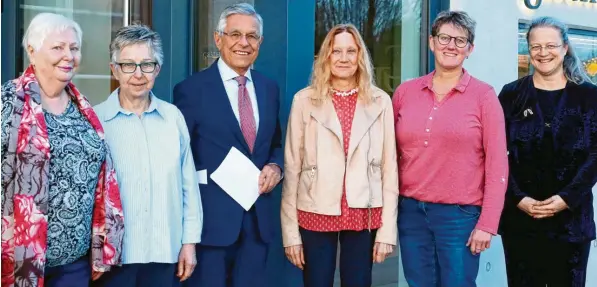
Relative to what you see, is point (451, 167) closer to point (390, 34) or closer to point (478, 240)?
point (478, 240)

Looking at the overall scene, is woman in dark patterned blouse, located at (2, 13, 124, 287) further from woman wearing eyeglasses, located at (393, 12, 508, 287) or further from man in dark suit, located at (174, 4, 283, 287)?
woman wearing eyeglasses, located at (393, 12, 508, 287)

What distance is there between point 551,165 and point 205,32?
2.27m

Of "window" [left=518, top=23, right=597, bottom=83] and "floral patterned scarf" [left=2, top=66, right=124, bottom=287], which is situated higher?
"window" [left=518, top=23, right=597, bottom=83]

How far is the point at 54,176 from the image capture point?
3008 millimetres

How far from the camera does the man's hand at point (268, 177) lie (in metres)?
3.88

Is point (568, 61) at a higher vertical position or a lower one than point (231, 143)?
higher

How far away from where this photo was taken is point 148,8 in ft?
15.4

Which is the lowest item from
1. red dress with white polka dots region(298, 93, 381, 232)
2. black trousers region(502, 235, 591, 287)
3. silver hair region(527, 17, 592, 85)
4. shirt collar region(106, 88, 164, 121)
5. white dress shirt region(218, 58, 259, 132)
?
black trousers region(502, 235, 591, 287)

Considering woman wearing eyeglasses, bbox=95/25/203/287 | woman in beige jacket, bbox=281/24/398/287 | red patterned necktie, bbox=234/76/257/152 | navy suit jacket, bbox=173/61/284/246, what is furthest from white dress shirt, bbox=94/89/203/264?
woman in beige jacket, bbox=281/24/398/287

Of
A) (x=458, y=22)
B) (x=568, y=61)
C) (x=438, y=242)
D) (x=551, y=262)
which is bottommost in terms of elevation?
(x=551, y=262)

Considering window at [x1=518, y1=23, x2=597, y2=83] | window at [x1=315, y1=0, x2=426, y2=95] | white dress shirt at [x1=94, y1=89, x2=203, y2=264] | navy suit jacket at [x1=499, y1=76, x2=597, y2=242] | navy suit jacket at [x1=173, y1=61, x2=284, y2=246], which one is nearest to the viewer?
white dress shirt at [x1=94, y1=89, x2=203, y2=264]

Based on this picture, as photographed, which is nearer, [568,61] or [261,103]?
A: [261,103]

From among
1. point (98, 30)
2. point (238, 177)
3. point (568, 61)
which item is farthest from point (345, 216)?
point (98, 30)

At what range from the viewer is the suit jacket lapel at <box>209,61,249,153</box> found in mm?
3826
